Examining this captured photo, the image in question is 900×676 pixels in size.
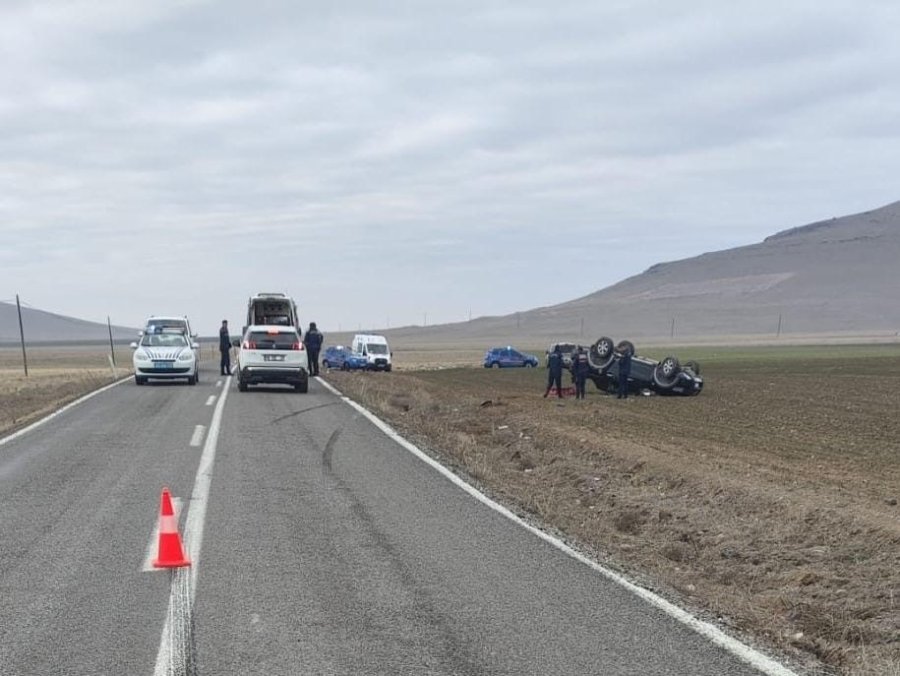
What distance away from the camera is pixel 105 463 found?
544 inches

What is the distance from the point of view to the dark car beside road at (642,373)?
3042cm

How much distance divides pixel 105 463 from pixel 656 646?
380 inches

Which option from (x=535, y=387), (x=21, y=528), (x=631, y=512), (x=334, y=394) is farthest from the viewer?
(x=535, y=387)

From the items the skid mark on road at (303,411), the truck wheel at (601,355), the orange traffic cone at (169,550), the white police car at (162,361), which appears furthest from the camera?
the truck wheel at (601,355)

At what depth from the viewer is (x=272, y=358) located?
2666 cm

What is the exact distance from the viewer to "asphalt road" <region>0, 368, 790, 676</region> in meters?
5.88

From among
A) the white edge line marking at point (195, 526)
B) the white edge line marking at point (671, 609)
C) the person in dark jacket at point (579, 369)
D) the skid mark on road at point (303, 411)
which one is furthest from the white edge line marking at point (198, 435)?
the person in dark jacket at point (579, 369)

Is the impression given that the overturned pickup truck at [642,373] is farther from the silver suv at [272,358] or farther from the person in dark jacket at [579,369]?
the silver suv at [272,358]

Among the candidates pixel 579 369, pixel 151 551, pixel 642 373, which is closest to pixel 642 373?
pixel 642 373

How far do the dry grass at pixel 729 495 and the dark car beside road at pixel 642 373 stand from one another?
325 cm

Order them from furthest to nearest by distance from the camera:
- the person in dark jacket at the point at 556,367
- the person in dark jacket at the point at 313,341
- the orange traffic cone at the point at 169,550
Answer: the person in dark jacket at the point at 313,341, the person in dark jacket at the point at 556,367, the orange traffic cone at the point at 169,550

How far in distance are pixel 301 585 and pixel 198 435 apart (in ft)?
33.0

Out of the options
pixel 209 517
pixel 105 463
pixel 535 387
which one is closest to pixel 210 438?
pixel 105 463

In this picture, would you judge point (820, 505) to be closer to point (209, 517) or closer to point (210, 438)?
point (209, 517)
